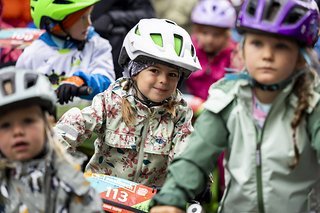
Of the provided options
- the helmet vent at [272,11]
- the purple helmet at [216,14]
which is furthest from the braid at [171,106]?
the purple helmet at [216,14]

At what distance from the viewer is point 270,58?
633 cm

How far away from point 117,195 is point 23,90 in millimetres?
1677

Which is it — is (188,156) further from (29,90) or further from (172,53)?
(172,53)

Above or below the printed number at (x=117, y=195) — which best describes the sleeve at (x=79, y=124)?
above

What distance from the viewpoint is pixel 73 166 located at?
20.3 feet

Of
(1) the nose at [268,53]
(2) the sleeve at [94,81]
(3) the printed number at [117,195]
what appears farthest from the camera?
(2) the sleeve at [94,81]

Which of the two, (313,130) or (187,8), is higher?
(313,130)

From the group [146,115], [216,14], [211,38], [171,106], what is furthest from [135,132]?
[216,14]

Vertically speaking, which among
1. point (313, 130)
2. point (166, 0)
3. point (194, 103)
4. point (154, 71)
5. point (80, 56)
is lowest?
point (166, 0)

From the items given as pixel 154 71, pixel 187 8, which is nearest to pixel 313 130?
pixel 154 71

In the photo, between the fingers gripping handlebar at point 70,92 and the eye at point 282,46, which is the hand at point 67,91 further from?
the eye at point 282,46

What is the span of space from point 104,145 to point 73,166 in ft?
6.41

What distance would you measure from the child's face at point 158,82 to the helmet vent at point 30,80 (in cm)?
185

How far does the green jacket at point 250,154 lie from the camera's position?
641 centimetres
